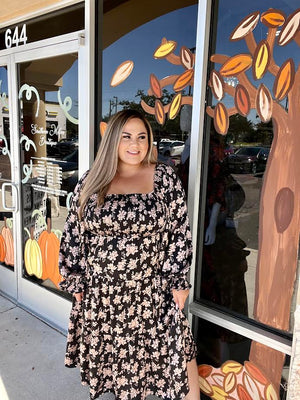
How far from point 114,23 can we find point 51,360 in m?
2.37

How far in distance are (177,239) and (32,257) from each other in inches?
72.7

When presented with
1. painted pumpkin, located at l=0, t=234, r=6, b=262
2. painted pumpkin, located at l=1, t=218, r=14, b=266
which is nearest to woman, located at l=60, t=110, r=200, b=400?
painted pumpkin, located at l=1, t=218, r=14, b=266

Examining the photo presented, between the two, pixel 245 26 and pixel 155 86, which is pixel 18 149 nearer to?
pixel 155 86

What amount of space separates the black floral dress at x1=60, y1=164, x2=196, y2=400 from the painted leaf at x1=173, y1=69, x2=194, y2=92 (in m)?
0.50

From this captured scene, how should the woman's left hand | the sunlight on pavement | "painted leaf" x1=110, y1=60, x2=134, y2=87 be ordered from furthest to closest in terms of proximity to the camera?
1. "painted leaf" x1=110, y1=60, x2=134, y2=87
2. the sunlight on pavement
3. the woman's left hand

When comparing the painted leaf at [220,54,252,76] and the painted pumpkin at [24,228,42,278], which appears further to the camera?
the painted pumpkin at [24,228,42,278]

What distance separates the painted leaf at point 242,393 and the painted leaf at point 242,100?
1.48 meters

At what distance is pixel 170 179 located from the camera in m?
1.83

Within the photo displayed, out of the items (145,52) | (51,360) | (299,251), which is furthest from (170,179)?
(51,360)

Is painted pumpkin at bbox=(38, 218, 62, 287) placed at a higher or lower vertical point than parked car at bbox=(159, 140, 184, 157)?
lower

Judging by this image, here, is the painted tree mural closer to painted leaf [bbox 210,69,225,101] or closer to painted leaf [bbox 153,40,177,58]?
painted leaf [bbox 210,69,225,101]

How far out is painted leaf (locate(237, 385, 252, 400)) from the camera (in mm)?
1960

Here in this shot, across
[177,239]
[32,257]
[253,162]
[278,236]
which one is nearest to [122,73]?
[253,162]

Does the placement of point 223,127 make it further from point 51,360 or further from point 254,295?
point 51,360
